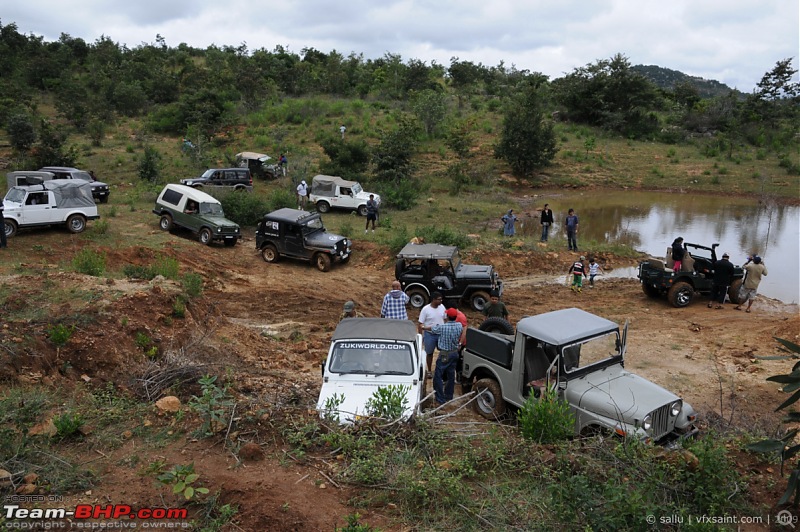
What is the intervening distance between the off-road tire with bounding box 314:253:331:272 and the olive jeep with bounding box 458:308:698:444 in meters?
8.91

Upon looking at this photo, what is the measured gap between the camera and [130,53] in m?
57.0

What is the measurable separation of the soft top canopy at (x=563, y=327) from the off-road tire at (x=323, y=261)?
32.5 feet

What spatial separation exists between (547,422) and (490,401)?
233 cm

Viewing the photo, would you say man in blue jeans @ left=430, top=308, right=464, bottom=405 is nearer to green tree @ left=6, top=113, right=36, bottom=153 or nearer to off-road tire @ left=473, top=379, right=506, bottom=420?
off-road tire @ left=473, top=379, right=506, bottom=420

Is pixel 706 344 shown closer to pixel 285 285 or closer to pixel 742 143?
pixel 285 285

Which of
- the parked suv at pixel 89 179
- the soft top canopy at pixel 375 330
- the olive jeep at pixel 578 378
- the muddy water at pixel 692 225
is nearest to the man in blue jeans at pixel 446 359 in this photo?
the olive jeep at pixel 578 378

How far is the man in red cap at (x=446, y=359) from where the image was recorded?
836cm

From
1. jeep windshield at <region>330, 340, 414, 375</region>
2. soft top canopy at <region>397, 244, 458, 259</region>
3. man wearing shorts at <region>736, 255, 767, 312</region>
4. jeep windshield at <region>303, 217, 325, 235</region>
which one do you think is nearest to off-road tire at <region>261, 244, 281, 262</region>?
jeep windshield at <region>303, 217, 325, 235</region>

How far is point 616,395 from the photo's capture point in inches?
267

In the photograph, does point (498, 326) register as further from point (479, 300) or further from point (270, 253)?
point (270, 253)

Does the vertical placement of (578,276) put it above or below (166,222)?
below

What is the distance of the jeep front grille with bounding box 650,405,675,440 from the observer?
641cm

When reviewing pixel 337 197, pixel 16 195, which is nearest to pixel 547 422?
pixel 16 195

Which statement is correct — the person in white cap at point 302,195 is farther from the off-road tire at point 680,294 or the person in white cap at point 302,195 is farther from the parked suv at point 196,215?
the off-road tire at point 680,294
